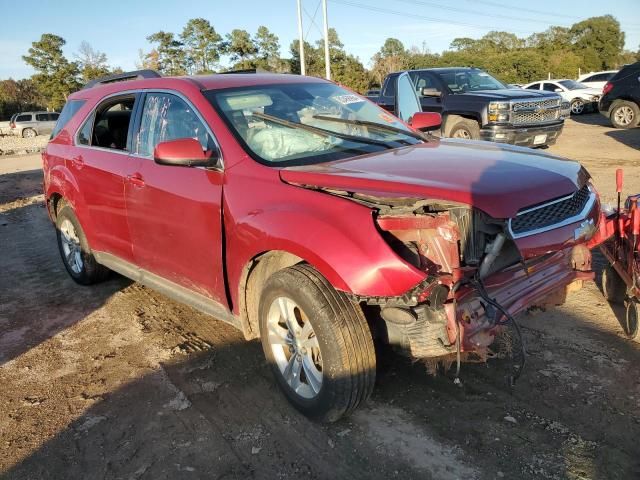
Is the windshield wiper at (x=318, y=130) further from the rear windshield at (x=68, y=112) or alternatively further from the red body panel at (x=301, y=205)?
the rear windshield at (x=68, y=112)

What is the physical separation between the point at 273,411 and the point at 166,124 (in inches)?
85.4

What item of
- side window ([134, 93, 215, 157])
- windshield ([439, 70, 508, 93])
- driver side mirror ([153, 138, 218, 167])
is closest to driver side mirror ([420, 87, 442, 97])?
windshield ([439, 70, 508, 93])

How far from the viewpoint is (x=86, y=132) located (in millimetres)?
4953

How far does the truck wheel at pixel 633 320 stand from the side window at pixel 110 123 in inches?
161

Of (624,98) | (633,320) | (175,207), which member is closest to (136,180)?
(175,207)

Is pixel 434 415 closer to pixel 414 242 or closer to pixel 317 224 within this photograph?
pixel 414 242

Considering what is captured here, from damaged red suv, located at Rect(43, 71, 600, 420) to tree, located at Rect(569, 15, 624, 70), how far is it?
62.3 metres

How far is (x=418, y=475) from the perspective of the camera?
2549 millimetres

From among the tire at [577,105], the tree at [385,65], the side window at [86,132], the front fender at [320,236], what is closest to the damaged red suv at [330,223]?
the front fender at [320,236]

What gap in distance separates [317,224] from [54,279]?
437 cm

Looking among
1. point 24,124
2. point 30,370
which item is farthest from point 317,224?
point 24,124

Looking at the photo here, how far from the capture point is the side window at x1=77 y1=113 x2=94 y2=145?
492 centimetres

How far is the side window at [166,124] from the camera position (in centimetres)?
363

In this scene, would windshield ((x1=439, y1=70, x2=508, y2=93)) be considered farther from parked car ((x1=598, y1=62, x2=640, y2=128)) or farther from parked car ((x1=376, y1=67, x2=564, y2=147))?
parked car ((x1=598, y1=62, x2=640, y2=128))
